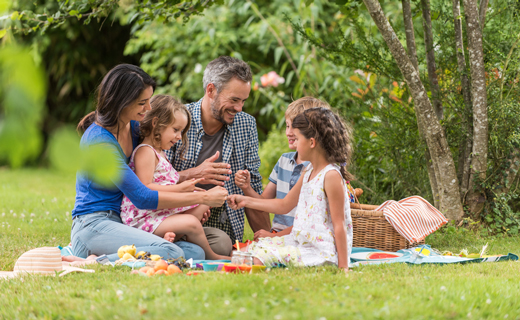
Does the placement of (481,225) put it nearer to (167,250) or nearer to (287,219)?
(287,219)

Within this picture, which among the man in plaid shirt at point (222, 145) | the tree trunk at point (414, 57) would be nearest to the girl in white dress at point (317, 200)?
the man in plaid shirt at point (222, 145)

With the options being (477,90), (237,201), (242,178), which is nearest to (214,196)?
(237,201)

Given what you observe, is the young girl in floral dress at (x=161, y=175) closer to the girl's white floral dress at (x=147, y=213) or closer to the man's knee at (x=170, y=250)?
the girl's white floral dress at (x=147, y=213)

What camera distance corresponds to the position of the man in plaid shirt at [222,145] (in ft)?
10.8

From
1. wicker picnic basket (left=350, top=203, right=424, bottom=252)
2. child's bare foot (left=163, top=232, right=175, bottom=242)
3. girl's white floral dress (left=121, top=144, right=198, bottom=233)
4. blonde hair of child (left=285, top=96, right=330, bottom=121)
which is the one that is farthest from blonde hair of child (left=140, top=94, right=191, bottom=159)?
wicker picnic basket (left=350, top=203, right=424, bottom=252)

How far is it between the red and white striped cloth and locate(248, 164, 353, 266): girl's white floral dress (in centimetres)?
54

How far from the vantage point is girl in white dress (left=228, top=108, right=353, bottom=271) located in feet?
8.80

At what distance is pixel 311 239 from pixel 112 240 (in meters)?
1.16

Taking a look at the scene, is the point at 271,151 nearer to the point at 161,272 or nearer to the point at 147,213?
the point at 147,213

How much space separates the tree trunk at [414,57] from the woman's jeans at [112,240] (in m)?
2.17

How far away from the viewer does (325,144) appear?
109 inches

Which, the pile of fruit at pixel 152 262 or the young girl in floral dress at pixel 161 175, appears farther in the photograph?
the young girl in floral dress at pixel 161 175

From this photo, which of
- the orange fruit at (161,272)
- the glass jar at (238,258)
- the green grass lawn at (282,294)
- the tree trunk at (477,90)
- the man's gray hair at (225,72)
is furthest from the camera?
the tree trunk at (477,90)

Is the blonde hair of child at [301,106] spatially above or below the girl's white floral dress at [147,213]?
above
